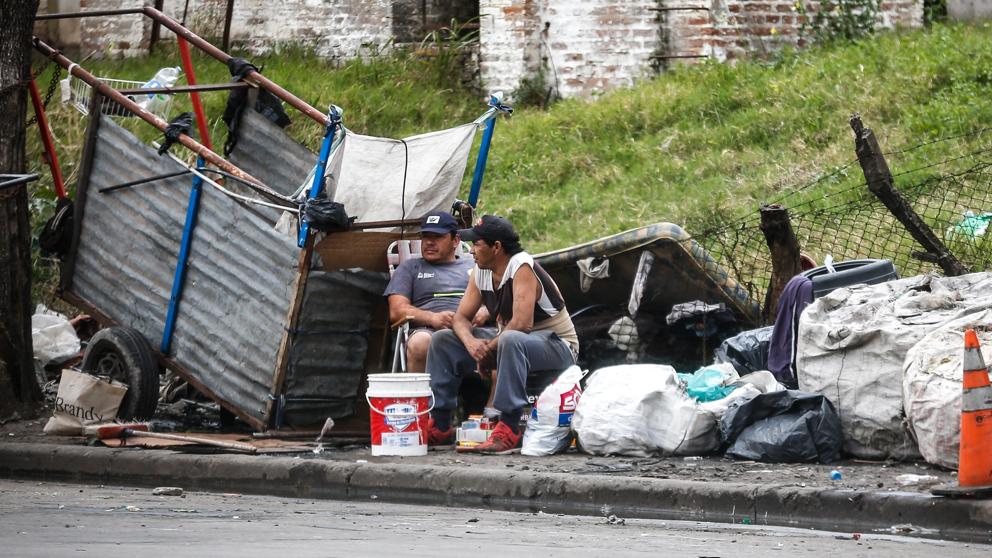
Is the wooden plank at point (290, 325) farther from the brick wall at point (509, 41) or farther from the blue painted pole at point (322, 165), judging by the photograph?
the brick wall at point (509, 41)

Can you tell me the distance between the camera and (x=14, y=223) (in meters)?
9.49

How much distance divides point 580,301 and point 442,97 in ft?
21.5

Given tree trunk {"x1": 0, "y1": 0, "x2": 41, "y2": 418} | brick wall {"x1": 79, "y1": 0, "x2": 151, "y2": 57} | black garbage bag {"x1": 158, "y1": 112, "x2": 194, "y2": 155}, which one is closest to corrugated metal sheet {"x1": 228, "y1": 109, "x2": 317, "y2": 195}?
black garbage bag {"x1": 158, "y1": 112, "x2": 194, "y2": 155}

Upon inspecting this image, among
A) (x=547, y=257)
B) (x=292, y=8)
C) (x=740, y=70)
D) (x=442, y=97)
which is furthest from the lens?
(x=292, y=8)

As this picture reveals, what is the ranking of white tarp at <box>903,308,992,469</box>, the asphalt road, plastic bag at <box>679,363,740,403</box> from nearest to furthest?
the asphalt road
white tarp at <box>903,308,992,469</box>
plastic bag at <box>679,363,740,403</box>

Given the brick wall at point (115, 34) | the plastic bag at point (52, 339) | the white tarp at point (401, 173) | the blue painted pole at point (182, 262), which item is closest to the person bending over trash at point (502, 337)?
the white tarp at point (401, 173)

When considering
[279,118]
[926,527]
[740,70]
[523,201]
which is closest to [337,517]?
[926,527]

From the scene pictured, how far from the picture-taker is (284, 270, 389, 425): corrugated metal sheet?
8703 millimetres

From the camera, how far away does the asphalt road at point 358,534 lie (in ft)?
17.0

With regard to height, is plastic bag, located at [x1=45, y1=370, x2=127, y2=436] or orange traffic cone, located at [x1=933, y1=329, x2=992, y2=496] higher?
orange traffic cone, located at [x1=933, y1=329, x2=992, y2=496]

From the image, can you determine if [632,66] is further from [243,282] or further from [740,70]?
[243,282]

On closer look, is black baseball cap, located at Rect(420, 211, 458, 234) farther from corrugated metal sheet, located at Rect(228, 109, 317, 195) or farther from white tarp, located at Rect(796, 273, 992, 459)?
white tarp, located at Rect(796, 273, 992, 459)

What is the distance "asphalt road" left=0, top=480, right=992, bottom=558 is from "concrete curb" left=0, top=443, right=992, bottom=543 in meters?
0.19

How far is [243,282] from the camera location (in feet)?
29.3
